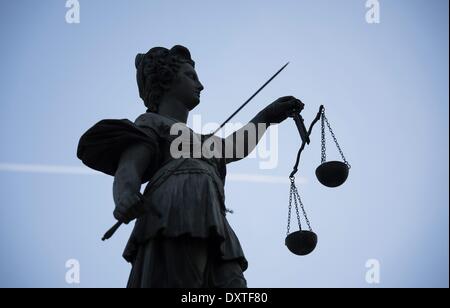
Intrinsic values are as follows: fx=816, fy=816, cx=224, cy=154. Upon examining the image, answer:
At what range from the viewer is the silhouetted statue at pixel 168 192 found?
23.6 feet

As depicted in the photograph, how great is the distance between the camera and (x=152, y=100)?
8.94m

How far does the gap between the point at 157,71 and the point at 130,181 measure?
185cm

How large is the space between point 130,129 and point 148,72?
122 centimetres

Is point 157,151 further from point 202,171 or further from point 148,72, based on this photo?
point 148,72

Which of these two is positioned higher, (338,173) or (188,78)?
(188,78)

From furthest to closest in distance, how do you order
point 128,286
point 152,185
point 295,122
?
point 295,122
point 152,185
point 128,286

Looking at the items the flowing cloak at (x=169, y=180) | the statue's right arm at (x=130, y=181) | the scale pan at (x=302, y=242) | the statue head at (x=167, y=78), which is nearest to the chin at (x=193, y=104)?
the statue head at (x=167, y=78)

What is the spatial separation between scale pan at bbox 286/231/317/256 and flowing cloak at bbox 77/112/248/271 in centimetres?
136

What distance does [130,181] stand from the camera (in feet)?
24.5

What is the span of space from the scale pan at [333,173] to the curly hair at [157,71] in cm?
193

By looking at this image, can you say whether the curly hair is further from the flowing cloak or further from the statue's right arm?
the statue's right arm

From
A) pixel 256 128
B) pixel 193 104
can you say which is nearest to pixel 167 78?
pixel 193 104
